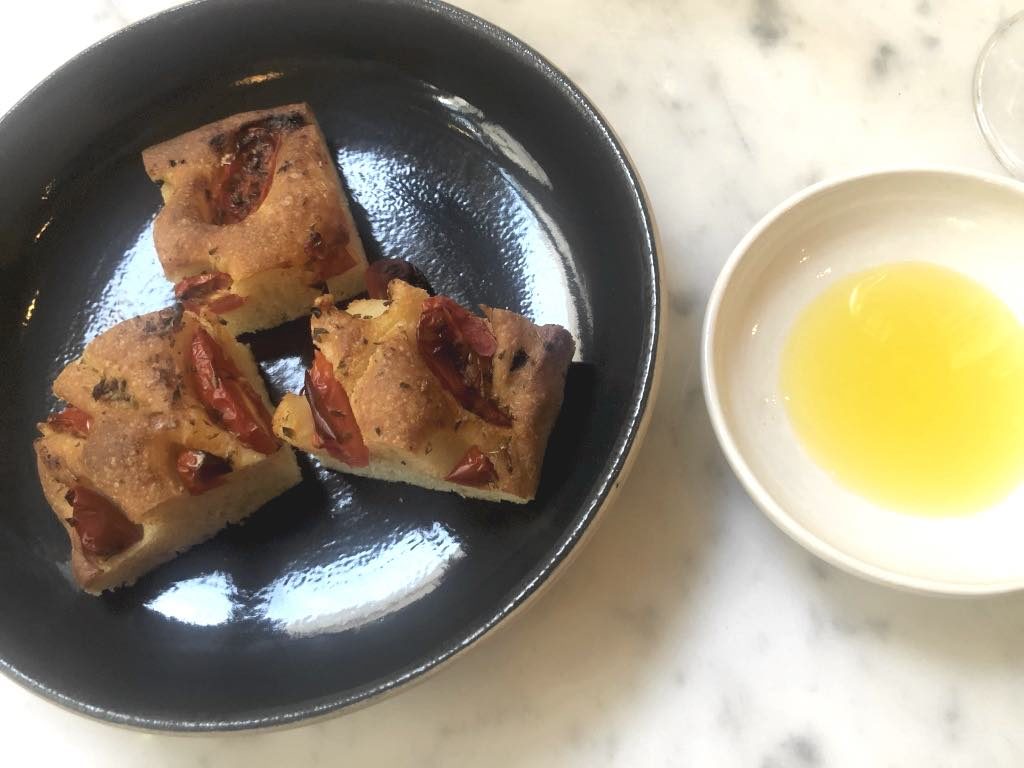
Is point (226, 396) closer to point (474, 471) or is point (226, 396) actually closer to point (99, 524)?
point (99, 524)

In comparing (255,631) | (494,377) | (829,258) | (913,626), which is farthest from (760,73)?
(255,631)

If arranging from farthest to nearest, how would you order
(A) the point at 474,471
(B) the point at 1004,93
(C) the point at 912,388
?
(B) the point at 1004,93, (C) the point at 912,388, (A) the point at 474,471

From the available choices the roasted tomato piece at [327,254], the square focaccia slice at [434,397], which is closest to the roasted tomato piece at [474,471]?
the square focaccia slice at [434,397]

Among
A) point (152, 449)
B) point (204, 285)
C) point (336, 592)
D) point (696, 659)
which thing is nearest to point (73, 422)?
point (152, 449)

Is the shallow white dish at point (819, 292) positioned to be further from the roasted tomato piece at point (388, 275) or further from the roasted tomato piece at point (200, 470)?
the roasted tomato piece at point (200, 470)

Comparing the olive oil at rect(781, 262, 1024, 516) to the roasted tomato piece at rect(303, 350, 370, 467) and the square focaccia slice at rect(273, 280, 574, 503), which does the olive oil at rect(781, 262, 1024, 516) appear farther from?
the roasted tomato piece at rect(303, 350, 370, 467)

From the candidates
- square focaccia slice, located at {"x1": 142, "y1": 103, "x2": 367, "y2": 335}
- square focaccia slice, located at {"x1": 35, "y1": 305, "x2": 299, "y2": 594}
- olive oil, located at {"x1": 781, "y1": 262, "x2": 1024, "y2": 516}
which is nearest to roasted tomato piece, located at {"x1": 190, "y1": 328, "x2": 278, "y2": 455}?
square focaccia slice, located at {"x1": 35, "y1": 305, "x2": 299, "y2": 594}

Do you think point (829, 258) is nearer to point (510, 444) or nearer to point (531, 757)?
point (510, 444)
